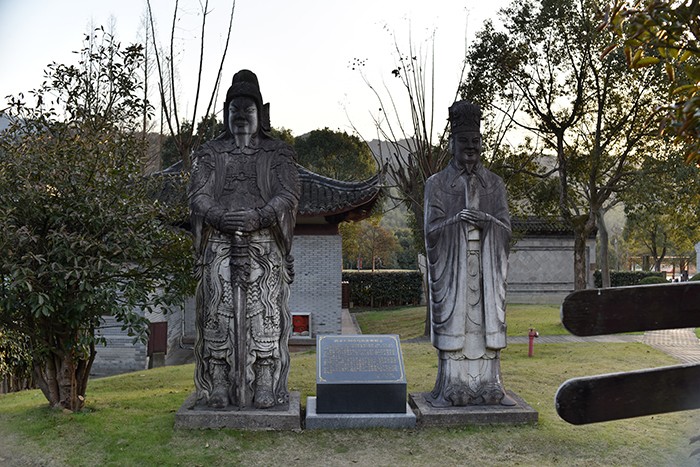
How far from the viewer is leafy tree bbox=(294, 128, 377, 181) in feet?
112

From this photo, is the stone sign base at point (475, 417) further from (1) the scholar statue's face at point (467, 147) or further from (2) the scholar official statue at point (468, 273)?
(1) the scholar statue's face at point (467, 147)

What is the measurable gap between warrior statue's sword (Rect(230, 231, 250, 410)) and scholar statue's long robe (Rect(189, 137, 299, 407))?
0.01 m

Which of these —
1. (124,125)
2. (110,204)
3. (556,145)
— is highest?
(556,145)

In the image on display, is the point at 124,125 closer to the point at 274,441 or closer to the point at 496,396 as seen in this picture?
the point at 274,441

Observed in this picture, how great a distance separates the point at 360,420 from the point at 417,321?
53.7ft

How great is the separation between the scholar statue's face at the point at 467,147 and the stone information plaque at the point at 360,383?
8.57 feet

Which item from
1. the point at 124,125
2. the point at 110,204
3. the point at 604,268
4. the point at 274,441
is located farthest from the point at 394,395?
the point at 604,268

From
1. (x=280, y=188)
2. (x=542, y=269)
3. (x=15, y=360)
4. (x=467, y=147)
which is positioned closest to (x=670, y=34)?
(x=467, y=147)

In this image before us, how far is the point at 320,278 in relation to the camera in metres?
18.2

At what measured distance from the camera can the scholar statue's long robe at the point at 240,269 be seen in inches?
295

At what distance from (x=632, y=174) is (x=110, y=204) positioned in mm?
16124

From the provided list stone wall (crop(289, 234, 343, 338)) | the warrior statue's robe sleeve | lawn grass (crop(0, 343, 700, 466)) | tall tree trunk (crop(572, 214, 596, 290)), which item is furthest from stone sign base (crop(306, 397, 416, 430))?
tall tree trunk (crop(572, 214, 596, 290))

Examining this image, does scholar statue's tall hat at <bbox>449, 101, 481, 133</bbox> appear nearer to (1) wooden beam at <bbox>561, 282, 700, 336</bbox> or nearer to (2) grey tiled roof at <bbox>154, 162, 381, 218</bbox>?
(1) wooden beam at <bbox>561, 282, 700, 336</bbox>

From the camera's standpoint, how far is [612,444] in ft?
22.8
